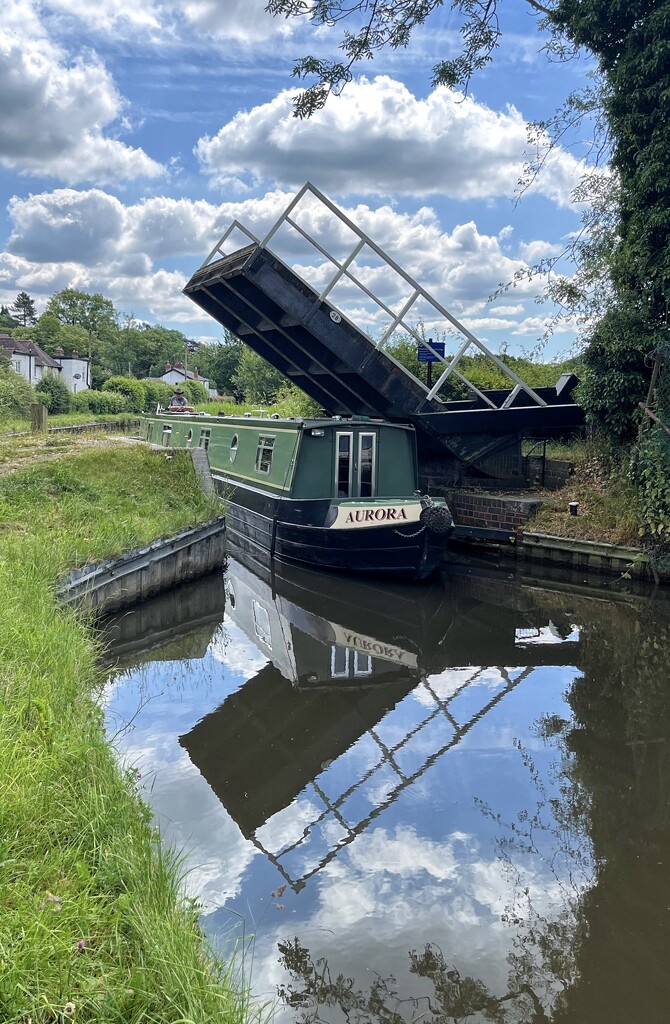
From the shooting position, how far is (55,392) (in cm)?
2764

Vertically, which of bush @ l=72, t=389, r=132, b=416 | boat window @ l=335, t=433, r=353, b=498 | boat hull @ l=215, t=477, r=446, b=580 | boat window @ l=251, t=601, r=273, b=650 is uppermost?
bush @ l=72, t=389, r=132, b=416

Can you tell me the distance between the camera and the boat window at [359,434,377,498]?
9.48 metres

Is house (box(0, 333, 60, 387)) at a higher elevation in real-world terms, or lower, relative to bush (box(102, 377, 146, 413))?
higher

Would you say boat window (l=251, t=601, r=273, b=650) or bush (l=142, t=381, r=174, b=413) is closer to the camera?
boat window (l=251, t=601, r=273, b=650)

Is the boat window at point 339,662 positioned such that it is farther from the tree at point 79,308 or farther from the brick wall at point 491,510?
the tree at point 79,308

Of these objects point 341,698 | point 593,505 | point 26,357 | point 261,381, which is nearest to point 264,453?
point 593,505

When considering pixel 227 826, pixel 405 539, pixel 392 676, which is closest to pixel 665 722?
pixel 392 676

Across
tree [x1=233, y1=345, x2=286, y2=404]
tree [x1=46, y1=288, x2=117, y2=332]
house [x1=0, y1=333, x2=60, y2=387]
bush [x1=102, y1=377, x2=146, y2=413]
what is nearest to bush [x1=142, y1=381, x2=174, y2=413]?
bush [x1=102, y1=377, x2=146, y2=413]

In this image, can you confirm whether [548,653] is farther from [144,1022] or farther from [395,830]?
[144,1022]

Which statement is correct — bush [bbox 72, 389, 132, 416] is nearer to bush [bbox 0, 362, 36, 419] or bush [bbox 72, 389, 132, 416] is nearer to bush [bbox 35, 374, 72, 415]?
bush [bbox 35, 374, 72, 415]

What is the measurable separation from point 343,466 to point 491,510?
258cm

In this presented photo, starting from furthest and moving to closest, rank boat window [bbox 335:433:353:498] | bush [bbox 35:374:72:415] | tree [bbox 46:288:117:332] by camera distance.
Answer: tree [bbox 46:288:117:332]
bush [bbox 35:374:72:415]
boat window [bbox 335:433:353:498]

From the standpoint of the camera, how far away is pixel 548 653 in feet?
21.4

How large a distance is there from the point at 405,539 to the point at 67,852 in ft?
21.3
